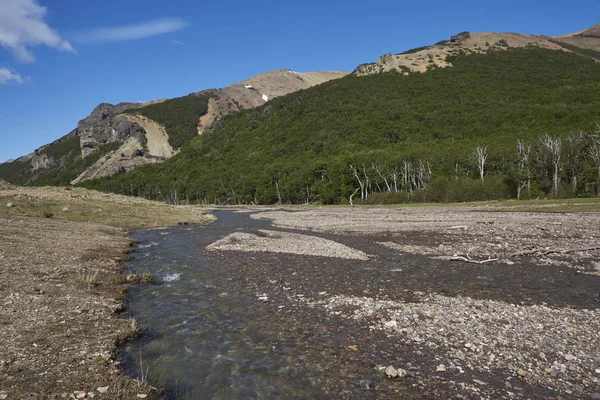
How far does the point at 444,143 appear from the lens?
397 ft

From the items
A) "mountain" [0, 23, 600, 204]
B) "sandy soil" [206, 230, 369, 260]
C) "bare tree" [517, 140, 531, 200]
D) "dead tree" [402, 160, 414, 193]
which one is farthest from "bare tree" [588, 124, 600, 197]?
"sandy soil" [206, 230, 369, 260]

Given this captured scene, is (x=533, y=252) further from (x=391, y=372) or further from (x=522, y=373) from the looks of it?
(x=391, y=372)

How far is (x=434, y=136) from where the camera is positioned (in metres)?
138

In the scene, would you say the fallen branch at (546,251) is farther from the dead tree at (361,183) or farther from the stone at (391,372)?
the dead tree at (361,183)

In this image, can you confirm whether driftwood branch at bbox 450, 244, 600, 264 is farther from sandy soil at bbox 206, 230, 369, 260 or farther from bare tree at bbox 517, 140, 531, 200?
bare tree at bbox 517, 140, 531, 200

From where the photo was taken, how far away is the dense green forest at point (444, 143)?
247 feet

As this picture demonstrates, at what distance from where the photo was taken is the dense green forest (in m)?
75.4

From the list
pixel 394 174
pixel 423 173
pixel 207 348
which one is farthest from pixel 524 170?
pixel 207 348

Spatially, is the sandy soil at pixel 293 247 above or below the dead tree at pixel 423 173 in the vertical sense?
below

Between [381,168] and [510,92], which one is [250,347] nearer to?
[381,168]

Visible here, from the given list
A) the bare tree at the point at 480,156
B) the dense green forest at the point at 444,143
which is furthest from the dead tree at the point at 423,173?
the bare tree at the point at 480,156

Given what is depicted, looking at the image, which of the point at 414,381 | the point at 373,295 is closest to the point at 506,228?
the point at 373,295

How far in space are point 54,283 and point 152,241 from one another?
18.5 meters

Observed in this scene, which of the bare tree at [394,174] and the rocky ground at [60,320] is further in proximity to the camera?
the bare tree at [394,174]
